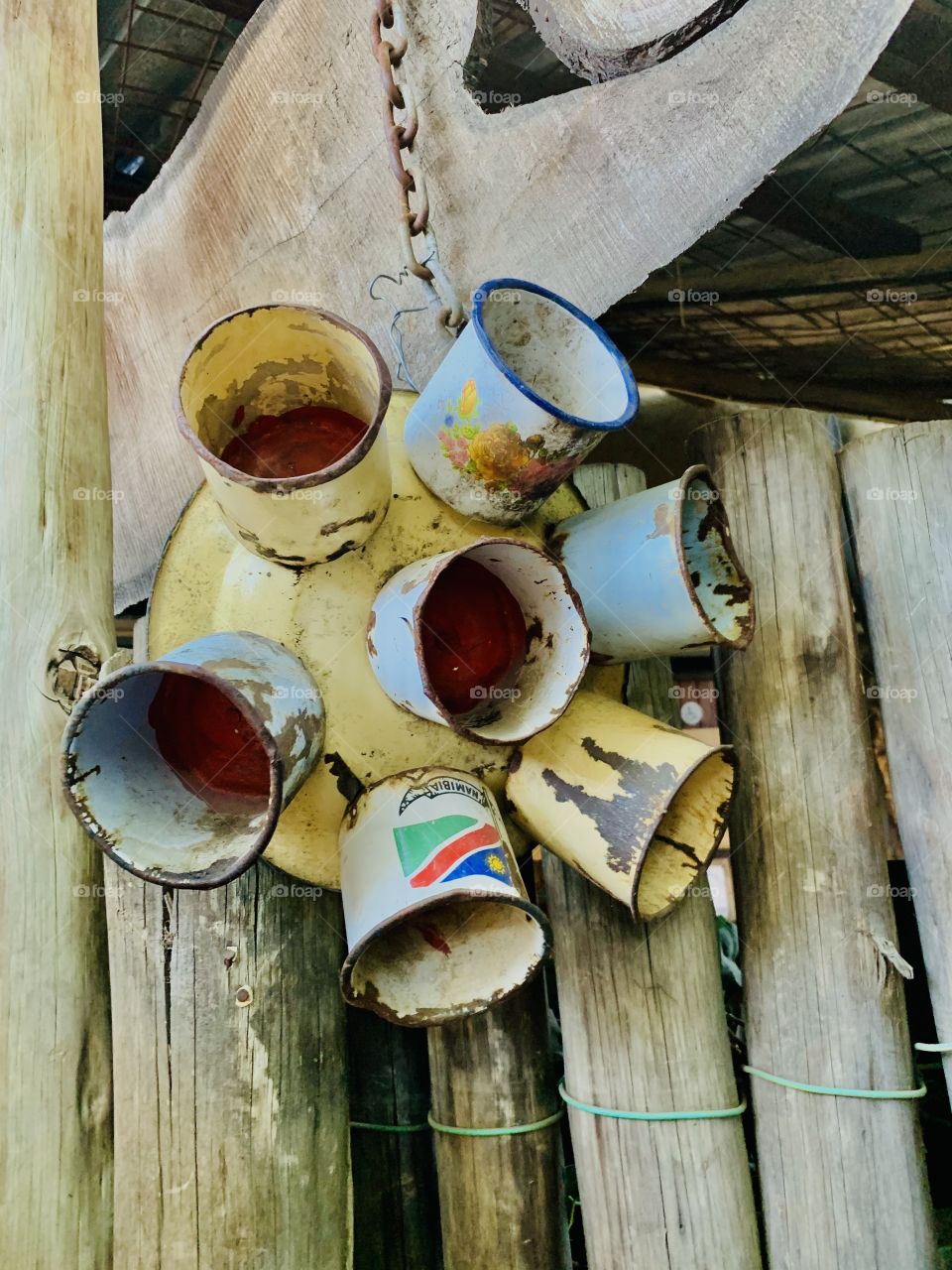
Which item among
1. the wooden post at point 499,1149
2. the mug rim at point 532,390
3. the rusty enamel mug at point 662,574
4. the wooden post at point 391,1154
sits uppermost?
the mug rim at point 532,390

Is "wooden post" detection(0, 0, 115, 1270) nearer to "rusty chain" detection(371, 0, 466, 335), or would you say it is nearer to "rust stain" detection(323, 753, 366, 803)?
"rust stain" detection(323, 753, 366, 803)

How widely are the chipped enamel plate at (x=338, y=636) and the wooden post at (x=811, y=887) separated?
520 millimetres

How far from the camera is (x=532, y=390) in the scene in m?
1.21

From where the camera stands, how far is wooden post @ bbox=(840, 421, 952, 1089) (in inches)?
61.6

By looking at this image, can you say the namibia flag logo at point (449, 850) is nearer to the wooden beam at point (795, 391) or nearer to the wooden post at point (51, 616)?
the wooden post at point (51, 616)

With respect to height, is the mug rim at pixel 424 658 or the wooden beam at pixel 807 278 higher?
the mug rim at pixel 424 658

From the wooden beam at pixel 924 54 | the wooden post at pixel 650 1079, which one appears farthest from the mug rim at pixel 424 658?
the wooden beam at pixel 924 54

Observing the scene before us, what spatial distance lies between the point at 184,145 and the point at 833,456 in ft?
5.14

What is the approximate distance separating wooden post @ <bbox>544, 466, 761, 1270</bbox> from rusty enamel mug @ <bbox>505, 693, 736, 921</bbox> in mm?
232

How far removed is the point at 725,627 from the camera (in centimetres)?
130

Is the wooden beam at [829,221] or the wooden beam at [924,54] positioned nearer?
the wooden beam at [924,54]

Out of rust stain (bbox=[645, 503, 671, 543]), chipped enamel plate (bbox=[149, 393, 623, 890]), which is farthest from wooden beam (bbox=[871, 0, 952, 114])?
chipped enamel plate (bbox=[149, 393, 623, 890])

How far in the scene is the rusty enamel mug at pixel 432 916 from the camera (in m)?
1.11

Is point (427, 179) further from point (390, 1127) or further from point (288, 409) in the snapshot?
point (390, 1127)
